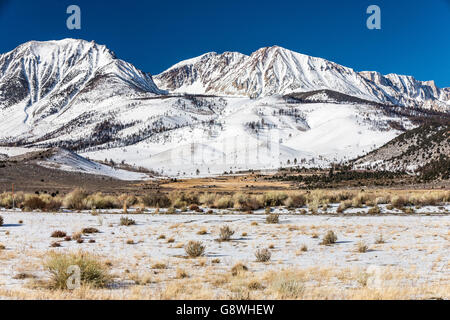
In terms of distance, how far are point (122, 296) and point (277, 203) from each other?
25460 mm

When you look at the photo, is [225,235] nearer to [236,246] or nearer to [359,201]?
[236,246]

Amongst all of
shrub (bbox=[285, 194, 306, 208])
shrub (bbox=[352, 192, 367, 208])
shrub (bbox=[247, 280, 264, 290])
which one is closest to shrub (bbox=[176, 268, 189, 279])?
shrub (bbox=[247, 280, 264, 290])

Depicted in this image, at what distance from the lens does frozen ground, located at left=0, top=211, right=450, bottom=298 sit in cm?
961

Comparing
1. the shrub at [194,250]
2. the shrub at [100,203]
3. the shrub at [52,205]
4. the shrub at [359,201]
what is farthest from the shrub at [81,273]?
the shrub at [359,201]

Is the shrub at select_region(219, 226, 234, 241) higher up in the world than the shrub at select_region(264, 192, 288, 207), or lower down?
lower down

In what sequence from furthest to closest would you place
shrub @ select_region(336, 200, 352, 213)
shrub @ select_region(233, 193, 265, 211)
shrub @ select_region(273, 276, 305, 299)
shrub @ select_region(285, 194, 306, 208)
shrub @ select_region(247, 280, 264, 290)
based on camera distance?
1. shrub @ select_region(285, 194, 306, 208)
2. shrub @ select_region(233, 193, 265, 211)
3. shrub @ select_region(336, 200, 352, 213)
4. shrub @ select_region(247, 280, 264, 290)
5. shrub @ select_region(273, 276, 305, 299)

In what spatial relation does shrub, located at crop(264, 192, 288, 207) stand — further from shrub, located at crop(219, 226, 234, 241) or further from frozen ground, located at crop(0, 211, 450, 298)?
shrub, located at crop(219, 226, 234, 241)

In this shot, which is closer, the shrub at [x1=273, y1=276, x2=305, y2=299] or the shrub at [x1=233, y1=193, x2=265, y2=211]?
the shrub at [x1=273, y1=276, x2=305, y2=299]

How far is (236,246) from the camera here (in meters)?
14.0

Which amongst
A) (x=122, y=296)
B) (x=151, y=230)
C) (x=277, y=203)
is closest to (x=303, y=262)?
(x=122, y=296)

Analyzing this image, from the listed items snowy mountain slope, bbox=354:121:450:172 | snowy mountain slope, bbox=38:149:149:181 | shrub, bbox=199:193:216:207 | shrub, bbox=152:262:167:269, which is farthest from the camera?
snowy mountain slope, bbox=38:149:149:181

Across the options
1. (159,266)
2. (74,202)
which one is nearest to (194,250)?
(159,266)
